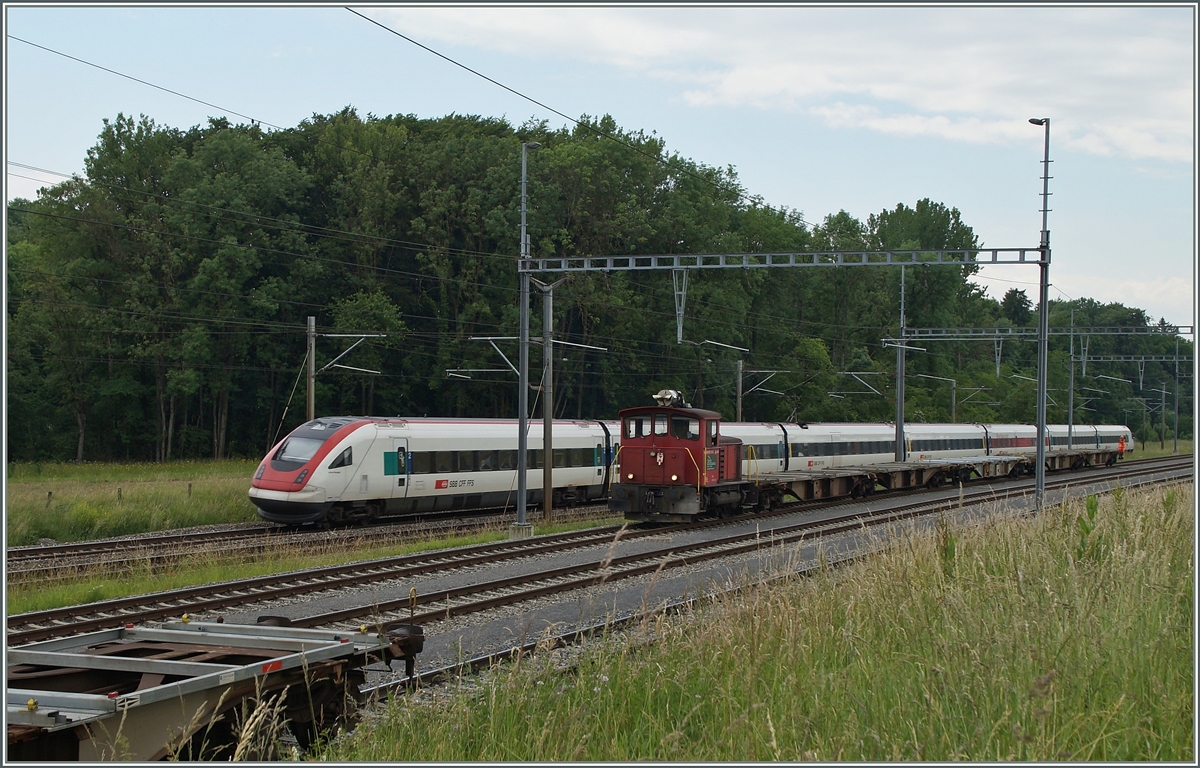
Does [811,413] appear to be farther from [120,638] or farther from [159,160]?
[120,638]

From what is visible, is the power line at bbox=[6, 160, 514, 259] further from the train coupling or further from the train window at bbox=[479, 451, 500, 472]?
the train coupling

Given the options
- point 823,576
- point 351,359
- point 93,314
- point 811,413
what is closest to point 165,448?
point 93,314

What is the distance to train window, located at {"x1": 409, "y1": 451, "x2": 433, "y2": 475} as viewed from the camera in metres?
24.5

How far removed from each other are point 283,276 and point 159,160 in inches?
372

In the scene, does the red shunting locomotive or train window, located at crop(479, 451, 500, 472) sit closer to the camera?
the red shunting locomotive

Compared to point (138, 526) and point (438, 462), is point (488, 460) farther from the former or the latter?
point (138, 526)

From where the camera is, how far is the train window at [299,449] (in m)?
22.9

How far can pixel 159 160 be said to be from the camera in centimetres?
5334

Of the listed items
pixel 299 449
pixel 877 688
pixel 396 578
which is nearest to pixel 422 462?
pixel 299 449

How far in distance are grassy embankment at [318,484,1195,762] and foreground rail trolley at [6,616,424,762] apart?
1.26 ft

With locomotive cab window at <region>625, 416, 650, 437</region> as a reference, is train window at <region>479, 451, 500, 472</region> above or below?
below

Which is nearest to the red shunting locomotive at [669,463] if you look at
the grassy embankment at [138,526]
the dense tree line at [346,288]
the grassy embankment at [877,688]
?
the grassy embankment at [138,526]

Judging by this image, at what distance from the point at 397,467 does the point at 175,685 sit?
18.7 metres

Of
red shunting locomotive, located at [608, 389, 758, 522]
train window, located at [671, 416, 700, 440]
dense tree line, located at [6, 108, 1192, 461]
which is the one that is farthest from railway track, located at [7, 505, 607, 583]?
dense tree line, located at [6, 108, 1192, 461]
